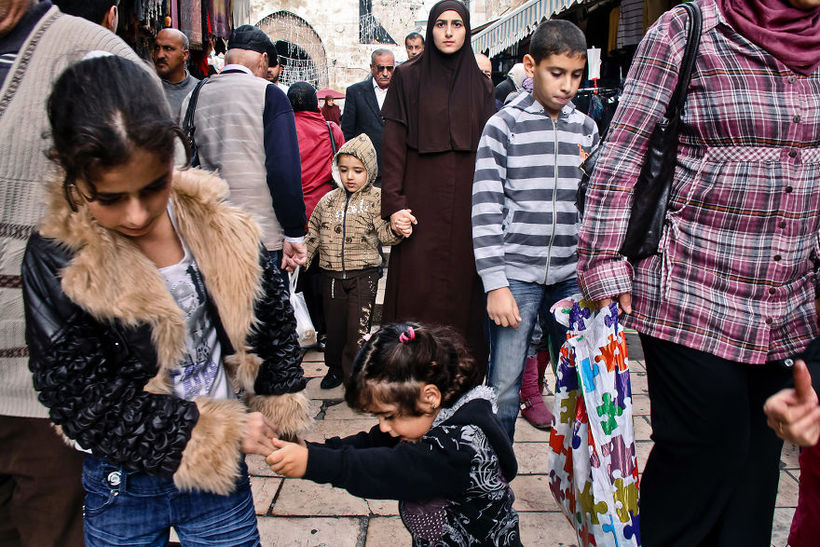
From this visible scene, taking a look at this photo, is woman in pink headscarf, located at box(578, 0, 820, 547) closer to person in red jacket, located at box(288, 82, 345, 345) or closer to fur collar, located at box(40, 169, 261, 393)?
fur collar, located at box(40, 169, 261, 393)

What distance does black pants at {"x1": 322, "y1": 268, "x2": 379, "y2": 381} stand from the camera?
4125mm

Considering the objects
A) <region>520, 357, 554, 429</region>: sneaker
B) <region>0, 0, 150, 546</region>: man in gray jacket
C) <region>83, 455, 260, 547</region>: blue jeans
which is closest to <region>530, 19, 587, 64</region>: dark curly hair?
<region>0, 0, 150, 546</region>: man in gray jacket

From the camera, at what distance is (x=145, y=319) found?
1383 mm

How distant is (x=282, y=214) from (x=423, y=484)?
2.15 m

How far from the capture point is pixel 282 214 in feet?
11.4

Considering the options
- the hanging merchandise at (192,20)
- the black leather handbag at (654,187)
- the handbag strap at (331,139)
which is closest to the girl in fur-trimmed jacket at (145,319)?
the black leather handbag at (654,187)

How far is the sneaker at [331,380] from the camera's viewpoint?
4284 millimetres

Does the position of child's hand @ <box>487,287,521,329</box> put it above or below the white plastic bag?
above

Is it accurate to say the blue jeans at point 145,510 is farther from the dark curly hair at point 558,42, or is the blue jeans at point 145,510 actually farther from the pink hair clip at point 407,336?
the dark curly hair at point 558,42

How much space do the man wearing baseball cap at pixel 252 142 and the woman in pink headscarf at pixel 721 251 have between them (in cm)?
191

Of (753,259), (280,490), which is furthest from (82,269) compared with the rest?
(280,490)

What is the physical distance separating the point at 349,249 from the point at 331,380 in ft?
2.95

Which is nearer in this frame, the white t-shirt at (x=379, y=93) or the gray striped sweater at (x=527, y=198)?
the gray striped sweater at (x=527, y=198)

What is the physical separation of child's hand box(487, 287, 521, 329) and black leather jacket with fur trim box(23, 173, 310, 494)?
1.26 m
